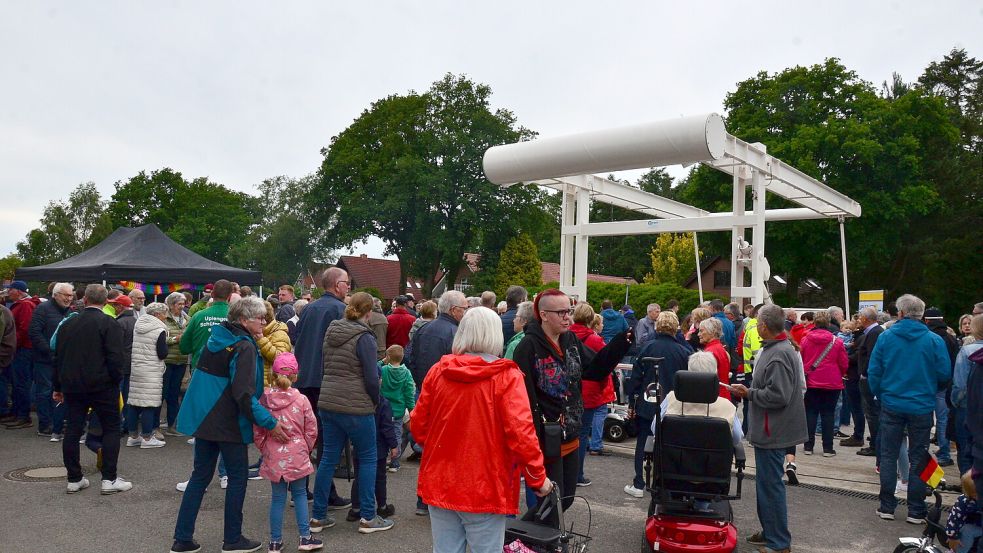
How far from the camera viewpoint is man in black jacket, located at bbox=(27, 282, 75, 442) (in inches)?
344

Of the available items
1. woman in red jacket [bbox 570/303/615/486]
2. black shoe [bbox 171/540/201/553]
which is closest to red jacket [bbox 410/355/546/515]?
black shoe [bbox 171/540/201/553]

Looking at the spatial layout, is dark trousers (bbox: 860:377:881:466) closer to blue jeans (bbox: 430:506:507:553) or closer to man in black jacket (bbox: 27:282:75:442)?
blue jeans (bbox: 430:506:507:553)

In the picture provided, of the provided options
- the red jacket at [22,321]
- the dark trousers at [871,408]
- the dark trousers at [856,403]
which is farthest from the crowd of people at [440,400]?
Result: the red jacket at [22,321]

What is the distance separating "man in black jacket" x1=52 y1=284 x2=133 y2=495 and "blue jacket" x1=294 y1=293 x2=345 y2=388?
5.36 ft

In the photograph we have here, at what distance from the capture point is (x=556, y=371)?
181 inches

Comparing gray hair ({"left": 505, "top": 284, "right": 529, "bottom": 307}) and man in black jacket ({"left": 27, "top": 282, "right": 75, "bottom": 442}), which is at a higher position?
gray hair ({"left": 505, "top": 284, "right": 529, "bottom": 307})

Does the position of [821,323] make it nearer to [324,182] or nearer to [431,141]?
[431,141]

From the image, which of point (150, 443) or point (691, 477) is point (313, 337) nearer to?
point (691, 477)

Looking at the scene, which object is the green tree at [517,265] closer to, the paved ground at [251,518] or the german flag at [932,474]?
the paved ground at [251,518]

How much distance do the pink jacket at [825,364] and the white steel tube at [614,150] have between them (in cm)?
393

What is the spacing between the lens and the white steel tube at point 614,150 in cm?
1169

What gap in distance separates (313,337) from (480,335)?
318 centimetres

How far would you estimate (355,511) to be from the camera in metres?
5.89

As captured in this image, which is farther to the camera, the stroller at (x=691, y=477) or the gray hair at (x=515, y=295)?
the gray hair at (x=515, y=295)
